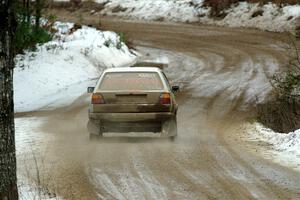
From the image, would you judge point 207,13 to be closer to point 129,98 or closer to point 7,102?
point 129,98

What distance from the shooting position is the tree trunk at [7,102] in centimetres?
650

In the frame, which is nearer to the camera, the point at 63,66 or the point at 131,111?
the point at 131,111

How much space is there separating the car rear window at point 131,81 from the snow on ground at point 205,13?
21.2 meters

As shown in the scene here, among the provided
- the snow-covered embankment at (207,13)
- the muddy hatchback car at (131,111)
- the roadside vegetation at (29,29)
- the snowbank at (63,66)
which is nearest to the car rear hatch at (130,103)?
the muddy hatchback car at (131,111)

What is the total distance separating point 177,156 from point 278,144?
2.34 m

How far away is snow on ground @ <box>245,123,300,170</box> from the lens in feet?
35.1

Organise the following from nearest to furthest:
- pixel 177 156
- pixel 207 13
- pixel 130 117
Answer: pixel 177 156, pixel 130 117, pixel 207 13

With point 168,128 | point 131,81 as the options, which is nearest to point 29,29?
point 131,81

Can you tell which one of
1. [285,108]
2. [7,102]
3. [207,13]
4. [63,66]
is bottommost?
[63,66]

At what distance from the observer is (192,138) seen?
12.9 meters

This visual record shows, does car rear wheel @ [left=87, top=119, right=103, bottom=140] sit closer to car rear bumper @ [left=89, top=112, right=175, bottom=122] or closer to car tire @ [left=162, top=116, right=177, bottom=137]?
car rear bumper @ [left=89, top=112, right=175, bottom=122]

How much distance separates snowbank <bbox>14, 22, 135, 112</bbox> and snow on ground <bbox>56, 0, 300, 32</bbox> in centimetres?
1069

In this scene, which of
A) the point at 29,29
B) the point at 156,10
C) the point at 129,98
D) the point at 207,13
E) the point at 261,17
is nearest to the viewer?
the point at 129,98

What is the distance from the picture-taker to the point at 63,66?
22.6 m
